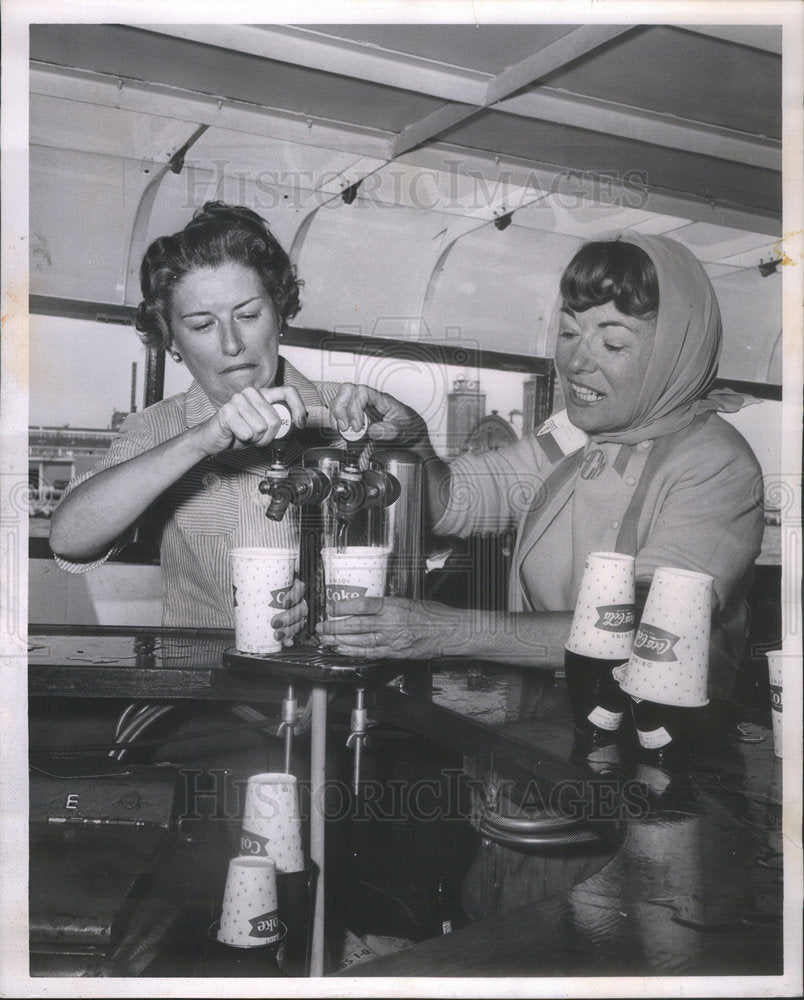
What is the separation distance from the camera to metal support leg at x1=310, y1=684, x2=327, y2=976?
0.99 meters

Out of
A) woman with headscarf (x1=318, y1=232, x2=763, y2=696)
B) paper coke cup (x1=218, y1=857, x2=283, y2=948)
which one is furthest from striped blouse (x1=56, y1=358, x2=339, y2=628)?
paper coke cup (x1=218, y1=857, x2=283, y2=948)

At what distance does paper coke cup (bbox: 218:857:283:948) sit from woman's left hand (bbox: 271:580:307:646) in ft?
1.12

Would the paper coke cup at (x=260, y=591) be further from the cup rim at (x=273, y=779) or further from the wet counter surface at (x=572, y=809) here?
the cup rim at (x=273, y=779)

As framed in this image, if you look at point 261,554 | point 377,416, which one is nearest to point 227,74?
point 377,416

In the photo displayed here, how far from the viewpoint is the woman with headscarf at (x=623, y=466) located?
4.59ft

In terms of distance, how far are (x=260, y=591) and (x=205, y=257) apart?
0.97m

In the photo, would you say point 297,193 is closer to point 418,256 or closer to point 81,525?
point 418,256

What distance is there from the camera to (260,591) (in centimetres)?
112

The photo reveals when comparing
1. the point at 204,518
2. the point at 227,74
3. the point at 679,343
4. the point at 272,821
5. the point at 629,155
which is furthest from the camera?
the point at 629,155

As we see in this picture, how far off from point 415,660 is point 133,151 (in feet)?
5.14

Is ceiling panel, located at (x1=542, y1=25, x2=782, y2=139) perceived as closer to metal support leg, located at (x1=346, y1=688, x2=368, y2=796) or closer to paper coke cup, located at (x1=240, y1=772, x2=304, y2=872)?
metal support leg, located at (x1=346, y1=688, x2=368, y2=796)

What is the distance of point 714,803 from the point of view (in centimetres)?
86

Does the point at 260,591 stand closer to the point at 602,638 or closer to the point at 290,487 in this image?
the point at 290,487

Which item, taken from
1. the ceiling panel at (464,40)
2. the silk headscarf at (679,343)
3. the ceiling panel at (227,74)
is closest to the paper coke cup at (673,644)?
the silk headscarf at (679,343)
